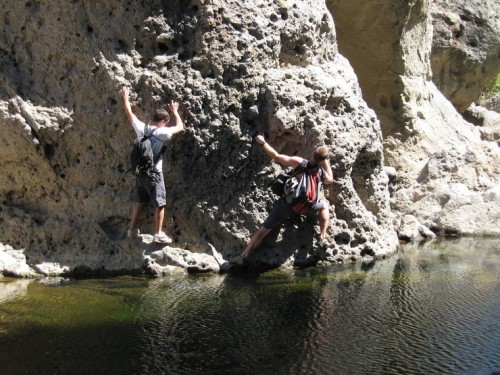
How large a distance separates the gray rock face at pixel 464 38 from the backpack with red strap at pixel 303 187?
10003 mm

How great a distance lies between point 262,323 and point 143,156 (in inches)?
99.7

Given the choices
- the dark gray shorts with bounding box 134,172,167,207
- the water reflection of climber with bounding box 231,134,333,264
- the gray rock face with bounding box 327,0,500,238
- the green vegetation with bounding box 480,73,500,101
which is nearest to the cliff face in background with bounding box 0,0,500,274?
the water reflection of climber with bounding box 231,134,333,264

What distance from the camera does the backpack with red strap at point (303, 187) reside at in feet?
24.0

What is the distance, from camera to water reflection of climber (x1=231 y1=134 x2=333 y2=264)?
735 centimetres

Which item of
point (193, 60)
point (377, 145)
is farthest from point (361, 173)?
point (193, 60)

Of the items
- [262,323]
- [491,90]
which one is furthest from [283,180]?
[491,90]

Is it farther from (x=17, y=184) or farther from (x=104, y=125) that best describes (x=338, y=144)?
(x=17, y=184)

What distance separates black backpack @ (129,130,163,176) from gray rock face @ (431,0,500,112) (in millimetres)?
10997

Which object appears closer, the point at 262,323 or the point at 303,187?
the point at 262,323

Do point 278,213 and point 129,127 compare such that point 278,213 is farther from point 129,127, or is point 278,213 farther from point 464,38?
point 464,38

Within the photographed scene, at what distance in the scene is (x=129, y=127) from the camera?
7645 millimetres

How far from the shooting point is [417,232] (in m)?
10.4

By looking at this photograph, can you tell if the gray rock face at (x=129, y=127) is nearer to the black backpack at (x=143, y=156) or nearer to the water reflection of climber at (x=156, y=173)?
the water reflection of climber at (x=156, y=173)

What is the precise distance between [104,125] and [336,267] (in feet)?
10.9
